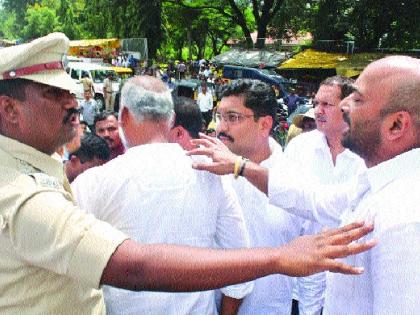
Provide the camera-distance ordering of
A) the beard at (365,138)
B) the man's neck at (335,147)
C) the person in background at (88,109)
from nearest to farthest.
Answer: the beard at (365,138) < the man's neck at (335,147) < the person in background at (88,109)

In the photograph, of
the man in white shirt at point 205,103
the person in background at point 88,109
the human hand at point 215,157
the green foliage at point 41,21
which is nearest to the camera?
the human hand at point 215,157

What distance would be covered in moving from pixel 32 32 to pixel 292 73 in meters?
41.0

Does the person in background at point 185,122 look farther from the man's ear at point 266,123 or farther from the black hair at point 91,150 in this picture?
the black hair at point 91,150

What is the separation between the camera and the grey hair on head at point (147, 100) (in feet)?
6.89

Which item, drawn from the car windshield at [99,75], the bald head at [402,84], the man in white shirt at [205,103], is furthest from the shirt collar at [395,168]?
the car windshield at [99,75]

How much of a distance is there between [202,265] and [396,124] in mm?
863

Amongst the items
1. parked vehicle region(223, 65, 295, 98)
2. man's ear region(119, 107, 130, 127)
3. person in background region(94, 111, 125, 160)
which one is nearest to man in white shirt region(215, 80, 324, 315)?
man's ear region(119, 107, 130, 127)

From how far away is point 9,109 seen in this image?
151cm

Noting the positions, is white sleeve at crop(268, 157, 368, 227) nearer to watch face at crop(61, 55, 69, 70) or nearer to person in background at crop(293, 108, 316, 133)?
watch face at crop(61, 55, 69, 70)

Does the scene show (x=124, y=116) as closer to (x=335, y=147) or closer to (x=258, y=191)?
(x=258, y=191)

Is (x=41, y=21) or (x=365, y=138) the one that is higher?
(x=41, y=21)

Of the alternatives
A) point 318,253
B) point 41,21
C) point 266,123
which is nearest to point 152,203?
point 318,253

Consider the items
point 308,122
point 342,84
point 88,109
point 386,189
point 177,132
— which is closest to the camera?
point 386,189

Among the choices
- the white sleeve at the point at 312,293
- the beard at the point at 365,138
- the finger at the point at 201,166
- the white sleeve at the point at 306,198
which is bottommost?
the white sleeve at the point at 312,293
